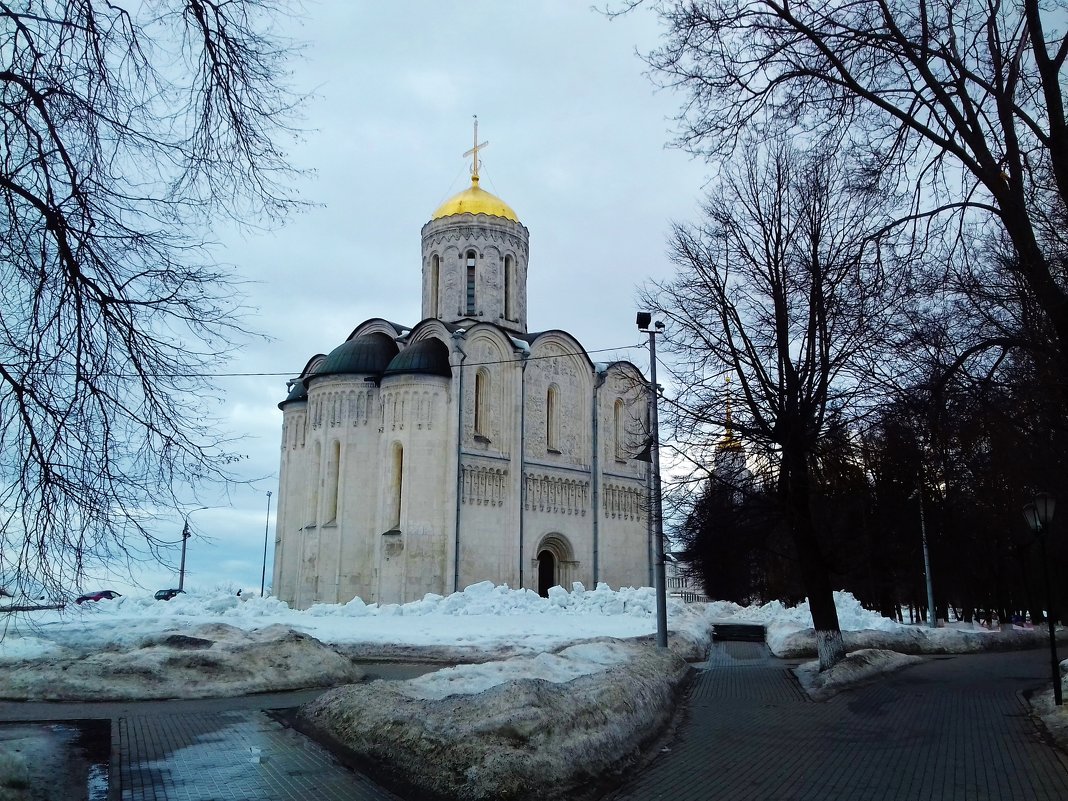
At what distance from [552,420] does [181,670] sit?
25537 mm

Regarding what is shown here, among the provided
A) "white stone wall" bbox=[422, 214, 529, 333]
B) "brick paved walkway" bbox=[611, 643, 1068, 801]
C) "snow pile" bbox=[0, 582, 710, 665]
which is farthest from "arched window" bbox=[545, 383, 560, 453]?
"brick paved walkway" bbox=[611, 643, 1068, 801]

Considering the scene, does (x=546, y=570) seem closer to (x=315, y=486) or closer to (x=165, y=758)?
(x=315, y=486)

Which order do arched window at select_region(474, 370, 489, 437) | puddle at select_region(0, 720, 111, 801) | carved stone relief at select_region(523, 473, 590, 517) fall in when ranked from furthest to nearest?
carved stone relief at select_region(523, 473, 590, 517), arched window at select_region(474, 370, 489, 437), puddle at select_region(0, 720, 111, 801)

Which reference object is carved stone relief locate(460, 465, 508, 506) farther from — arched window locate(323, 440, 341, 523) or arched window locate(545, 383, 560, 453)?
arched window locate(323, 440, 341, 523)

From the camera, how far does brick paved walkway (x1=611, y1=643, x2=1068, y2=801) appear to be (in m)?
7.02

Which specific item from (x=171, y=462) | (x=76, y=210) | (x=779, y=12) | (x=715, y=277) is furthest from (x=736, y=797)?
(x=715, y=277)

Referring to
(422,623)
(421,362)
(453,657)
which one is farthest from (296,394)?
(453,657)

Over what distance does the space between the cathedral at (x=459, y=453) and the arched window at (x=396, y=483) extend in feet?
0.24

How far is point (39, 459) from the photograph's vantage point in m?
5.39

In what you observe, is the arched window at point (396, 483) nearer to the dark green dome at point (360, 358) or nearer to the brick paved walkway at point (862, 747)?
the dark green dome at point (360, 358)

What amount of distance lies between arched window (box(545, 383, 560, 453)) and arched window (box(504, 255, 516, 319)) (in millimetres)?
4251

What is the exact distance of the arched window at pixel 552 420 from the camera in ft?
121

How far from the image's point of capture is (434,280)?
39.8m

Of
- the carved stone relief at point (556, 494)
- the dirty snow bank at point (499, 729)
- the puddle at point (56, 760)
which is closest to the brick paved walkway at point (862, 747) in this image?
the dirty snow bank at point (499, 729)
